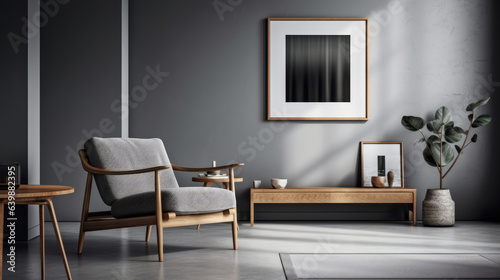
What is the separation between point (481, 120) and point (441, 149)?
52 centimetres

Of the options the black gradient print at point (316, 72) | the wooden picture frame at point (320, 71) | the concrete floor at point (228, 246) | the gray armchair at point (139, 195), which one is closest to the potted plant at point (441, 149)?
the concrete floor at point (228, 246)

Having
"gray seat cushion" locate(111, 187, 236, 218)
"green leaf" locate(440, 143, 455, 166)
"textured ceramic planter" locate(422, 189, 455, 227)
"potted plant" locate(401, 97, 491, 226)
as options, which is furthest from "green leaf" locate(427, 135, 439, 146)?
"gray seat cushion" locate(111, 187, 236, 218)

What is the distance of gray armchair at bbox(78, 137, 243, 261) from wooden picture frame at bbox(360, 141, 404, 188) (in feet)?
7.58

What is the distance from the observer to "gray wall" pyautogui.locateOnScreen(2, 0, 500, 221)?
555 cm

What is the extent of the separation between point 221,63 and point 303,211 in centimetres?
185

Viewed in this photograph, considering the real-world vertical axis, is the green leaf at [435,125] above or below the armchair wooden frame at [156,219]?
above

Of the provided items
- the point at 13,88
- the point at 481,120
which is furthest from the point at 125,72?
the point at 481,120

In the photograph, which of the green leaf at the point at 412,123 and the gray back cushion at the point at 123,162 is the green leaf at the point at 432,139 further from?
the gray back cushion at the point at 123,162

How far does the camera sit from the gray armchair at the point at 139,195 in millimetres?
3266

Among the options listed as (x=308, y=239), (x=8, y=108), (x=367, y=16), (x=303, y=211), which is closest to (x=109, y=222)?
(x=8, y=108)

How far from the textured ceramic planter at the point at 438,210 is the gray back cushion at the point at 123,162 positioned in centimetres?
262

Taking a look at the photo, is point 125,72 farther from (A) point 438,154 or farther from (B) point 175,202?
(A) point 438,154

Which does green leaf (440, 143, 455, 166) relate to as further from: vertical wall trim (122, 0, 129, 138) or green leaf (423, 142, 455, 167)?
vertical wall trim (122, 0, 129, 138)

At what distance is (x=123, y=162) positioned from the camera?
368cm
